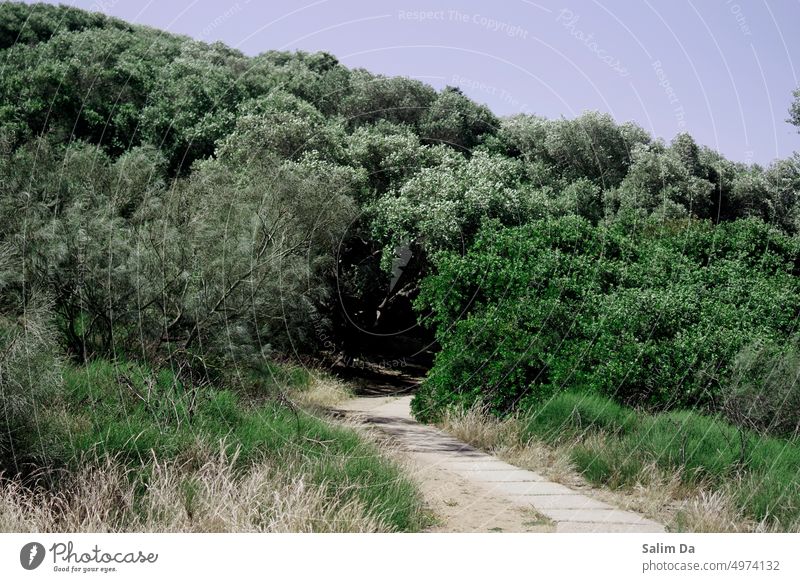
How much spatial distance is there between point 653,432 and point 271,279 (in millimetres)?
6267

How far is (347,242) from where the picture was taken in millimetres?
22312

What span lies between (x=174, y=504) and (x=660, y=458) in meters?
5.60

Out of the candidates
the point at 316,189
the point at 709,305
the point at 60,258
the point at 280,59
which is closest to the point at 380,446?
the point at 60,258

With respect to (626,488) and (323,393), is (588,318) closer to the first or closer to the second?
(626,488)

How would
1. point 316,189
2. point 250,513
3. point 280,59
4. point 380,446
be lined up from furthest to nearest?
point 280,59 → point 316,189 → point 380,446 → point 250,513

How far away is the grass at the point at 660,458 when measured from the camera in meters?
7.82

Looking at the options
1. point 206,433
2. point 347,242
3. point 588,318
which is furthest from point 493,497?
point 347,242

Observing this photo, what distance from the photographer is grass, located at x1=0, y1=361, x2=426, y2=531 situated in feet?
21.6

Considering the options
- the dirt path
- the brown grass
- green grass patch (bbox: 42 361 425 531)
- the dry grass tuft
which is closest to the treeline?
green grass patch (bbox: 42 361 425 531)

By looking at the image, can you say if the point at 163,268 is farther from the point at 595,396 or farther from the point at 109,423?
the point at 595,396

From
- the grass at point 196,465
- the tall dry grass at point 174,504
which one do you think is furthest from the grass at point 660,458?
the tall dry grass at point 174,504

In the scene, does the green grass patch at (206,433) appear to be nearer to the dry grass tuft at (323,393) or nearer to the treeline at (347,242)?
the treeline at (347,242)

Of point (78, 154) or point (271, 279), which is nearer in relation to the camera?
point (271, 279)

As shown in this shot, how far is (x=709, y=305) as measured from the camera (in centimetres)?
1420
